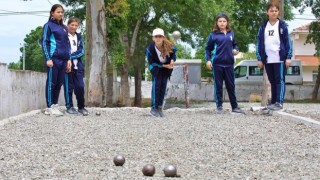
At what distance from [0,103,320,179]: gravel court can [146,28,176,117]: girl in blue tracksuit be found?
98cm

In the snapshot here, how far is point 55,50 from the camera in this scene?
10852mm

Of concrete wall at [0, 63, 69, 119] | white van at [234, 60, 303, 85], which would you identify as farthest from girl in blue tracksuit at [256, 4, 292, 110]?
white van at [234, 60, 303, 85]

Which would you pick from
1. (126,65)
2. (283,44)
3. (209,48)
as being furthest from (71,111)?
(126,65)

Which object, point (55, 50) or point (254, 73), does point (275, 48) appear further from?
point (254, 73)

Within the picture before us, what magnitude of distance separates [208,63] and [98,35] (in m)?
4.83

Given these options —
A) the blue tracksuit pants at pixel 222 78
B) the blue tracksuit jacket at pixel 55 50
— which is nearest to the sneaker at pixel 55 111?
the blue tracksuit jacket at pixel 55 50

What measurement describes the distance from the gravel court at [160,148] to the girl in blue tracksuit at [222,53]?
4.34 feet

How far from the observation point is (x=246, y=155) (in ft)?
20.5

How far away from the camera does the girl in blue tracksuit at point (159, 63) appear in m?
10.8

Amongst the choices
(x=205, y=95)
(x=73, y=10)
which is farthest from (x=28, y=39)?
(x=73, y=10)

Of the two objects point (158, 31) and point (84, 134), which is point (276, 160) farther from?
point (158, 31)

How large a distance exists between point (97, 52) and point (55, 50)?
4.60 meters

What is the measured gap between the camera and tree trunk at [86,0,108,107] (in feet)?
50.5

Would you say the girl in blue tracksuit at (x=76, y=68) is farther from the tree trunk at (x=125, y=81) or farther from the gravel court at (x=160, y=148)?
the tree trunk at (x=125, y=81)
